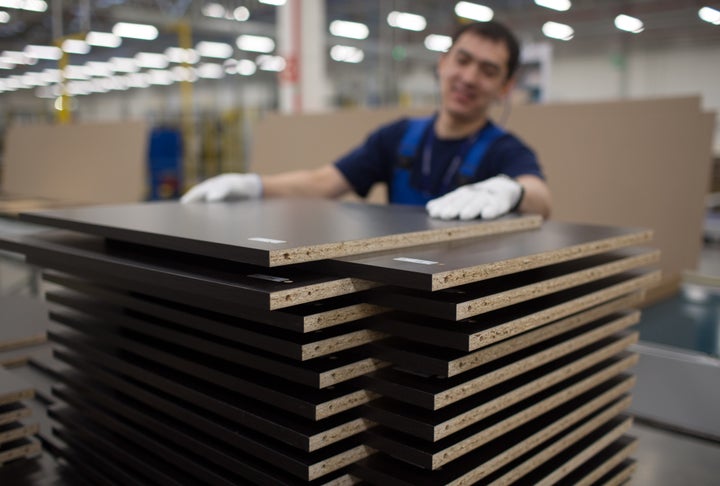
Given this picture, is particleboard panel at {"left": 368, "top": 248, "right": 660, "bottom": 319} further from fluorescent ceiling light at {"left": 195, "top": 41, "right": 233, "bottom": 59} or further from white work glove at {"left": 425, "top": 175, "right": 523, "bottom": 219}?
fluorescent ceiling light at {"left": 195, "top": 41, "right": 233, "bottom": 59}

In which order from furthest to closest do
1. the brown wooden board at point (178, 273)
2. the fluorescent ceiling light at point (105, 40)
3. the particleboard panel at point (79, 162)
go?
the fluorescent ceiling light at point (105, 40), the particleboard panel at point (79, 162), the brown wooden board at point (178, 273)

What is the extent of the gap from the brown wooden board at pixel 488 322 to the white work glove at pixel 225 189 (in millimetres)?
736

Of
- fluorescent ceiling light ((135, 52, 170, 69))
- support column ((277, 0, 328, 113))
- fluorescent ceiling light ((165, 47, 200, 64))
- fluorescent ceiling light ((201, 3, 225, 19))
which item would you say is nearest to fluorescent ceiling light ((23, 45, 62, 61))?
fluorescent ceiling light ((201, 3, 225, 19))

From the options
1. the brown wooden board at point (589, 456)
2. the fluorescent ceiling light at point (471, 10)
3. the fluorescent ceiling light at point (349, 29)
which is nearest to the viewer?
the brown wooden board at point (589, 456)

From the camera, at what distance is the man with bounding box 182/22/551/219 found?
5.52 ft

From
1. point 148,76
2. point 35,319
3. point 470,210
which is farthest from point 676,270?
point 148,76

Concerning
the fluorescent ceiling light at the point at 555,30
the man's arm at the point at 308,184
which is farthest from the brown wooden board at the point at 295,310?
the fluorescent ceiling light at the point at 555,30

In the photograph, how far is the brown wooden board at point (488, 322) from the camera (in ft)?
1.66

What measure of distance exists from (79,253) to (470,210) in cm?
51

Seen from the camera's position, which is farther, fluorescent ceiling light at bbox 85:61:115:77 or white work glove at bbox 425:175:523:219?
fluorescent ceiling light at bbox 85:61:115:77

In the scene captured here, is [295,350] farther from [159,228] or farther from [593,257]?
[593,257]

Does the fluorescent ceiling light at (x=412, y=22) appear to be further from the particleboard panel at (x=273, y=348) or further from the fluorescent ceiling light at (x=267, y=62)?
the particleboard panel at (x=273, y=348)

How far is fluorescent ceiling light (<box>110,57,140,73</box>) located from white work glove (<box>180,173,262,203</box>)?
17.8 metres

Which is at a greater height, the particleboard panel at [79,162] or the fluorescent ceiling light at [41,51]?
the fluorescent ceiling light at [41,51]
